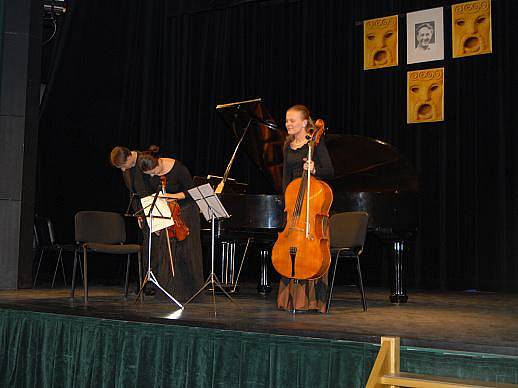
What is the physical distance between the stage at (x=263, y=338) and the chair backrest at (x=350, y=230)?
491 millimetres

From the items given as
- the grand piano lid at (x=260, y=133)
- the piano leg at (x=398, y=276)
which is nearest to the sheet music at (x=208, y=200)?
the grand piano lid at (x=260, y=133)

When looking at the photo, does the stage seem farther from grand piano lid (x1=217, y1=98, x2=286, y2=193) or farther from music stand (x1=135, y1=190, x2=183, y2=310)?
grand piano lid (x1=217, y1=98, x2=286, y2=193)

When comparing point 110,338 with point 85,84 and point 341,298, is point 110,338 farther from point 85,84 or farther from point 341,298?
point 85,84

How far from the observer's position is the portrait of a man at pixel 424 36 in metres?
8.17

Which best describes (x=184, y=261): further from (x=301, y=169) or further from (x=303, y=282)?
(x=301, y=169)

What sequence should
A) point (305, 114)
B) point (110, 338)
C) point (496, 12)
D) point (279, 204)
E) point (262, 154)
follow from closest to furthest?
point (110, 338)
point (305, 114)
point (279, 204)
point (262, 154)
point (496, 12)

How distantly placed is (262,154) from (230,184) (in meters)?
0.51

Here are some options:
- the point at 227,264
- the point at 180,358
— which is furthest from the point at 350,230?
the point at 227,264

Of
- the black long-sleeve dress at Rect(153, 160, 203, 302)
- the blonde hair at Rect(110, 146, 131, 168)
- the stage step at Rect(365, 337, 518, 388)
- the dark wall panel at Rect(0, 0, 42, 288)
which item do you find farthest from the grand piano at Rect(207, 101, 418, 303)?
the stage step at Rect(365, 337, 518, 388)

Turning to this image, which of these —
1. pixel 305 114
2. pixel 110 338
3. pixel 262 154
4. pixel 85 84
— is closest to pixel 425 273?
pixel 262 154

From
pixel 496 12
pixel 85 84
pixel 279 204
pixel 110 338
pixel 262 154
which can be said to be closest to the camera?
pixel 110 338

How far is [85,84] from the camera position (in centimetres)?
1015

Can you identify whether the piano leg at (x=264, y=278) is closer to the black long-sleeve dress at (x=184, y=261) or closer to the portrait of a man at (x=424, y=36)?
the black long-sleeve dress at (x=184, y=261)

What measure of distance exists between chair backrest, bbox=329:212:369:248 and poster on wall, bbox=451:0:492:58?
11.4ft
